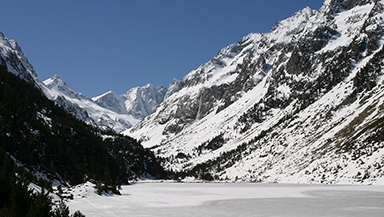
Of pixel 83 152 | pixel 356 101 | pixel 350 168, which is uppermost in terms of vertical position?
pixel 356 101

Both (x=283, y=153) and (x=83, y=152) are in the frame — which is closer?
(x=83, y=152)

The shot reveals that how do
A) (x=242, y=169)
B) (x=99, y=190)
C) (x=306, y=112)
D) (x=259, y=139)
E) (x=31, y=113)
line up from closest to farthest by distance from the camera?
(x=99, y=190), (x=31, y=113), (x=242, y=169), (x=306, y=112), (x=259, y=139)

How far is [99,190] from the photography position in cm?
4247

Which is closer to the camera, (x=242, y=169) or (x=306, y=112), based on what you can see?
(x=242, y=169)

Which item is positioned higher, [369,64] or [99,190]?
[369,64]

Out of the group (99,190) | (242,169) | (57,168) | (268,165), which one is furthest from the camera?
(242,169)

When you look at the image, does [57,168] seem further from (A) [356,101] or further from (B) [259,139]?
(B) [259,139]

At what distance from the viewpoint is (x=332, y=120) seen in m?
138

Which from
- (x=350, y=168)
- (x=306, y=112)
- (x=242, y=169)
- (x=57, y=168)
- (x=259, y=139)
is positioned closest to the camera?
(x=57, y=168)

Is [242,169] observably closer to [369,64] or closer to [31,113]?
[369,64]

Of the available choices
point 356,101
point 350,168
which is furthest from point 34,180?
point 356,101

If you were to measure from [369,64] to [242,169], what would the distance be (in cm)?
9049

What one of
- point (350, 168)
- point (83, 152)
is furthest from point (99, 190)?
point (350, 168)

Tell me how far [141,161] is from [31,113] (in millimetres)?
78675
